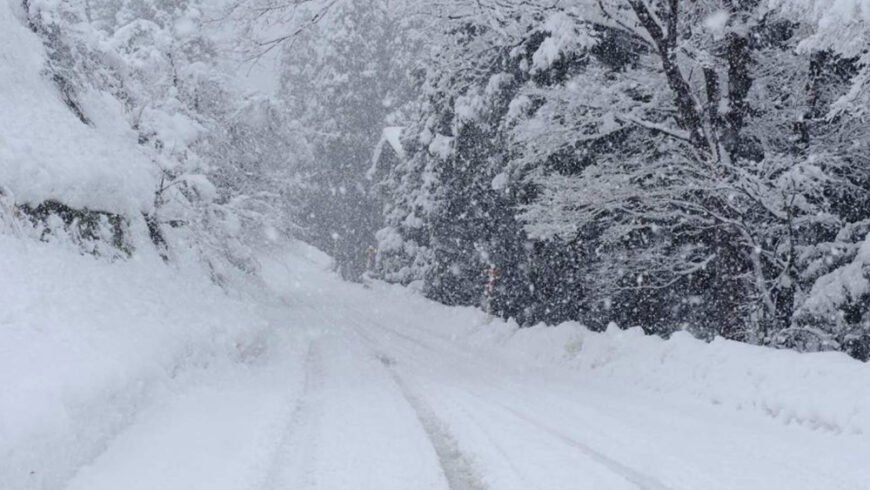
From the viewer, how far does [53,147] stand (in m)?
9.86

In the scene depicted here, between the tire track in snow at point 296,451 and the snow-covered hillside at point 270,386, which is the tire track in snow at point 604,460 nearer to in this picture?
the snow-covered hillside at point 270,386

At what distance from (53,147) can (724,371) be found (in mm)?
9197

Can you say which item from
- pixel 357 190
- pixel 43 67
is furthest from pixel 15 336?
pixel 357 190

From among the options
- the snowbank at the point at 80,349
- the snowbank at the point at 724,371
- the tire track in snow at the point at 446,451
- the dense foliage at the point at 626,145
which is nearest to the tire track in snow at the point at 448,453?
the tire track in snow at the point at 446,451

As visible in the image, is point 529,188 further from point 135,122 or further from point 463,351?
point 135,122

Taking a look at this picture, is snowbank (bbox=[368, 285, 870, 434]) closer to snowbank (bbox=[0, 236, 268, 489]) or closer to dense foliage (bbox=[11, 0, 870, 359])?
dense foliage (bbox=[11, 0, 870, 359])

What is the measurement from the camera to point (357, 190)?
4653 cm

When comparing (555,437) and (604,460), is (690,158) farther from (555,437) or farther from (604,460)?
(604,460)

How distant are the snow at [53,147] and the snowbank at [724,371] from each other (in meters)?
7.67

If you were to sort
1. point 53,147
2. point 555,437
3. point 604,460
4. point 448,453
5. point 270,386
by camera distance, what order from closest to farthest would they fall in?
1. point 604,460
2. point 448,453
3. point 555,437
4. point 270,386
5. point 53,147

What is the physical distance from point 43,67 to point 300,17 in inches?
187

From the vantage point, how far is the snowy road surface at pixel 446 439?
5246 millimetres

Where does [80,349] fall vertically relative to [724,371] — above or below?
below

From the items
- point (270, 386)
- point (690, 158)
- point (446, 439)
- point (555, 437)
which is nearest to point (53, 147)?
point (270, 386)
